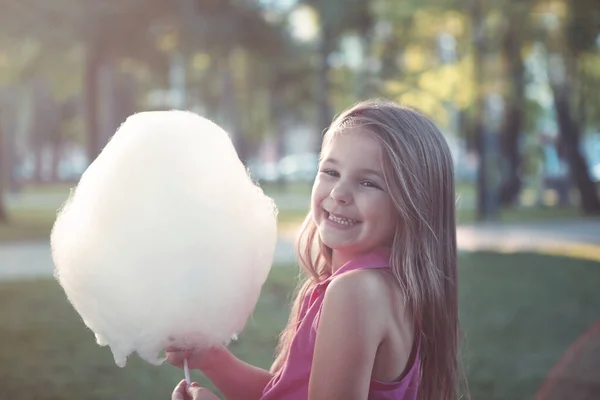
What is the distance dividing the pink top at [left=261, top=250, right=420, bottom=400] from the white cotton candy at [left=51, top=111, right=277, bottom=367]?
147 millimetres

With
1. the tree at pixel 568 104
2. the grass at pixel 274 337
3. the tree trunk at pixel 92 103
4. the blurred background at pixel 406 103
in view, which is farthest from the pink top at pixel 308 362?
the tree at pixel 568 104

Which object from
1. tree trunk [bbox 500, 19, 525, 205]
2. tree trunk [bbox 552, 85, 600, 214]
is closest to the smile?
tree trunk [bbox 552, 85, 600, 214]

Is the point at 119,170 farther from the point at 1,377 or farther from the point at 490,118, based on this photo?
the point at 490,118

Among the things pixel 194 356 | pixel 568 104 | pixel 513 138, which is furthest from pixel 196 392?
pixel 513 138

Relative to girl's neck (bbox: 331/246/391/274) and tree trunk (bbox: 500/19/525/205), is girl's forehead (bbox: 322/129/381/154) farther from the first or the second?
tree trunk (bbox: 500/19/525/205)

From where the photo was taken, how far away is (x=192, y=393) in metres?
1.63

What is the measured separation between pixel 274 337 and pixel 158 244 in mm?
3694

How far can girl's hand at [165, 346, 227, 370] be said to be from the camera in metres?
1.71

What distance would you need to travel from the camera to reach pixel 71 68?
734 inches

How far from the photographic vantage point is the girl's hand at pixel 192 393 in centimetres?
160

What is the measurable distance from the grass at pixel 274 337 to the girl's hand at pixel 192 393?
6.31ft

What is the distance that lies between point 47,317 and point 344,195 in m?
5.35

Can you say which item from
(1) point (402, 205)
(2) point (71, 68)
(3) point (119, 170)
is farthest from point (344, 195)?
(2) point (71, 68)

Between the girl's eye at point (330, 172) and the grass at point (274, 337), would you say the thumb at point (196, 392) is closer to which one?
the girl's eye at point (330, 172)
